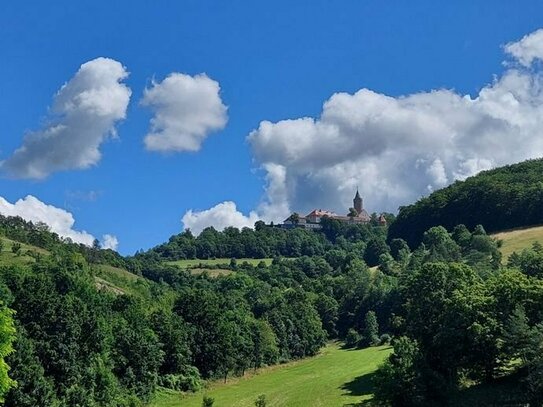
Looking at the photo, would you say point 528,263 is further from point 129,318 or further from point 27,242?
point 27,242

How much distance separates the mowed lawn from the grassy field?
174 ft

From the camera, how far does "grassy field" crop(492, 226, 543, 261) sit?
14625 centimetres

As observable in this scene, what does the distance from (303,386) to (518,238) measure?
9565cm

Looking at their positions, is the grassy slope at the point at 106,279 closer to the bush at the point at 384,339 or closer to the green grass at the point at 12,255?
the green grass at the point at 12,255

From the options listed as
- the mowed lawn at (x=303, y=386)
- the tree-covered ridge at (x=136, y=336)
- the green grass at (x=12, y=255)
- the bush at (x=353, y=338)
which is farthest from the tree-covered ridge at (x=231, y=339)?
the green grass at (x=12, y=255)

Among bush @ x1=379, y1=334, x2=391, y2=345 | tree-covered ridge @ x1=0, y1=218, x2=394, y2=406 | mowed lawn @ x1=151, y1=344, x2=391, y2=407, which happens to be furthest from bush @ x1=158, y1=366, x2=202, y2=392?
bush @ x1=379, y1=334, x2=391, y2=345

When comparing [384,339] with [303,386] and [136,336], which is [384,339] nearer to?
[303,386]

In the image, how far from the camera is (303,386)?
3226 inches

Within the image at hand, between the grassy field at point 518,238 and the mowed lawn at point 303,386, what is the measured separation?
5298 centimetres

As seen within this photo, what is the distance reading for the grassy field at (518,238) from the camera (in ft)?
480

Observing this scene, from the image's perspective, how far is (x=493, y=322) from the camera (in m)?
59.3

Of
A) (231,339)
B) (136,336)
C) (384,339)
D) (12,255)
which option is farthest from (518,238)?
(12,255)

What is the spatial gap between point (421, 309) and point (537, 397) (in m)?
22.3

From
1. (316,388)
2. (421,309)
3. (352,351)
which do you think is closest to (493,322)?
(421,309)
